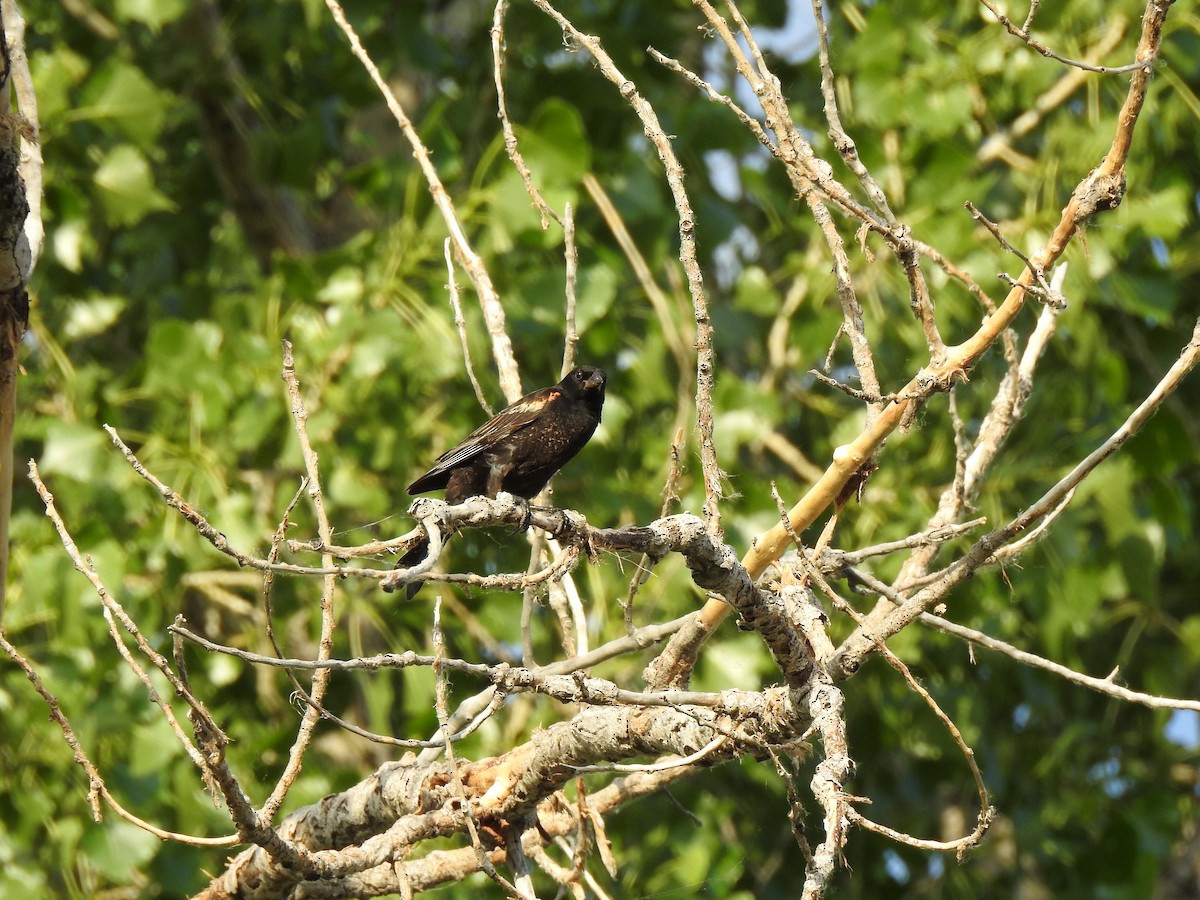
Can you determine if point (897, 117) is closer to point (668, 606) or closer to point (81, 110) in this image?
point (668, 606)

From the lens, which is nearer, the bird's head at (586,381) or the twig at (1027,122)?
the bird's head at (586,381)

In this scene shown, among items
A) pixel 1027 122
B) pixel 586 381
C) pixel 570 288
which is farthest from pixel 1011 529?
pixel 1027 122

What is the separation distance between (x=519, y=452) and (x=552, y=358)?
1.82m

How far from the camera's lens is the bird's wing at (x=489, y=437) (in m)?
4.34

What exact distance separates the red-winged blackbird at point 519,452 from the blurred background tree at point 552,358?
0.51 m

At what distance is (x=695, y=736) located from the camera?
9.02 feet

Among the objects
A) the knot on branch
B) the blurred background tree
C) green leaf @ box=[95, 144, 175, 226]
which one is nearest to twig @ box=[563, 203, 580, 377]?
the knot on branch

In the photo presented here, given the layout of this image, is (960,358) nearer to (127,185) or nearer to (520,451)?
(520,451)

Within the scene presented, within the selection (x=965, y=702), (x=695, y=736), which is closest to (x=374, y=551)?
(x=695, y=736)

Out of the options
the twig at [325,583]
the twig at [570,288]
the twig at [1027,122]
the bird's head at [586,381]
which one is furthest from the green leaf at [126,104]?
the twig at [1027,122]

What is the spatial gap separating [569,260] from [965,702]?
13.4ft

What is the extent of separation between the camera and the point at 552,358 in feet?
20.7

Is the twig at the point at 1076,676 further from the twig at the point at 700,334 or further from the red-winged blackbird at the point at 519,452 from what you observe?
the red-winged blackbird at the point at 519,452

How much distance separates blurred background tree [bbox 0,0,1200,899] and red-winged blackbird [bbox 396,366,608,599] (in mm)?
512
